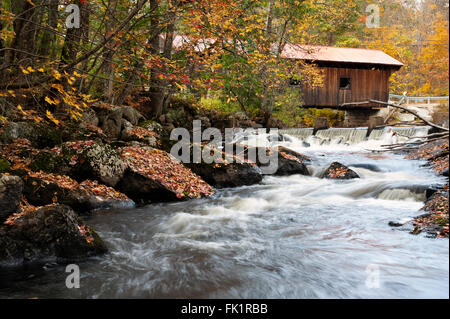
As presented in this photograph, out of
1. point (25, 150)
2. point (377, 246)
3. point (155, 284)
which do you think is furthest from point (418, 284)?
point (25, 150)

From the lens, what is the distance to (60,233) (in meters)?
4.34

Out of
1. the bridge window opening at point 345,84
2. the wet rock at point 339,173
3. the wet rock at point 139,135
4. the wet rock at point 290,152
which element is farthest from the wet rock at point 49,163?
the bridge window opening at point 345,84

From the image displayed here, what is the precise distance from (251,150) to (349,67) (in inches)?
657

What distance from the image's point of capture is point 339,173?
10953 mm

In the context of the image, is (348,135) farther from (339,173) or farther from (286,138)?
(339,173)

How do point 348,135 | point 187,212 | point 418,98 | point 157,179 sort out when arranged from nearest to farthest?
point 187,212 < point 157,179 < point 348,135 < point 418,98

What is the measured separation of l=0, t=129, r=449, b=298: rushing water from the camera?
3.82 metres

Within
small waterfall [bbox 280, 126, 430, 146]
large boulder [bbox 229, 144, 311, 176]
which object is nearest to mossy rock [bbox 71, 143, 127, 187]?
large boulder [bbox 229, 144, 311, 176]

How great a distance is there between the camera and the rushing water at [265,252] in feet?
12.5

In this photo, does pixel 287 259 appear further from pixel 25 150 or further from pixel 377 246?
pixel 25 150

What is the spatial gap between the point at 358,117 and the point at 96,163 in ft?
81.1

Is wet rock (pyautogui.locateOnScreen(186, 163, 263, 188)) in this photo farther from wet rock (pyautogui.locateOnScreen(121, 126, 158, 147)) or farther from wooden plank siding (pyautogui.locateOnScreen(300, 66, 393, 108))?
wooden plank siding (pyautogui.locateOnScreen(300, 66, 393, 108))

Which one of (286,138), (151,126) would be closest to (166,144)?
(151,126)

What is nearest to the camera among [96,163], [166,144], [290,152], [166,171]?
[96,163]
